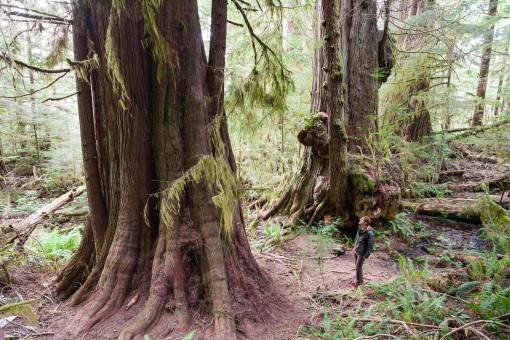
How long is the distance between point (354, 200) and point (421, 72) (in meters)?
4.46

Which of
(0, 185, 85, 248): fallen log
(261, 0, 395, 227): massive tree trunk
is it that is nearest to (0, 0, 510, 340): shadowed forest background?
(0, 185, 85, 248): fallen log

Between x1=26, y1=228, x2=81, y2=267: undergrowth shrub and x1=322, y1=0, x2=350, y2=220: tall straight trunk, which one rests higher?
x1=322, y1=0, x2=350, y2=220: tall straight trunk

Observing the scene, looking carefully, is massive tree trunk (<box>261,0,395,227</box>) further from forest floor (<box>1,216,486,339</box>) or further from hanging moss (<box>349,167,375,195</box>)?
forest floor (<box>1,216,486,339</box>)

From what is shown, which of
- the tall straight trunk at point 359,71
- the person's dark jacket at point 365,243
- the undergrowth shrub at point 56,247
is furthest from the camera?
the tall straight trunk at point 359,71

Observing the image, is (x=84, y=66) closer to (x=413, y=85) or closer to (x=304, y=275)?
(x=304, y=275)

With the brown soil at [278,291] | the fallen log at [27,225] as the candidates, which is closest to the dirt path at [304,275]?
the brown soil at [278,291]

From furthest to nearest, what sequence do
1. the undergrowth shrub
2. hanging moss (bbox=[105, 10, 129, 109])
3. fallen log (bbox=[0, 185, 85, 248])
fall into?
1. the undergrowth shrub
2. fallen log (bbox=[0, 185, 85, 248])
3. hanging moss (bbox=[105, 10, 129, 109])

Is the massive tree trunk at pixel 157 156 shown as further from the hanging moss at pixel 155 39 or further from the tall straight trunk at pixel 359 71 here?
the tall straight trunk at pixel 359 71

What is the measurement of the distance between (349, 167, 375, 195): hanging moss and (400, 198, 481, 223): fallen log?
2.08m

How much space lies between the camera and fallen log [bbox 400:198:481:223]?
6938 millimetres

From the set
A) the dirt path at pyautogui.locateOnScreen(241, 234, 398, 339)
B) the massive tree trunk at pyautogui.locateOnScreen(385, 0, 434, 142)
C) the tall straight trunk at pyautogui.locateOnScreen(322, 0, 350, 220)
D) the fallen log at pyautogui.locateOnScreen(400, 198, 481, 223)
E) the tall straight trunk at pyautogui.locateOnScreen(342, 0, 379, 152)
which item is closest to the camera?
the dirt path at pyautogui.locateOnScreen(241, 234, 398, 339)

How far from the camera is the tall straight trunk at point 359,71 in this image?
279 inches

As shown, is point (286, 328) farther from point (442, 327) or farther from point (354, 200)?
point (354, 200)

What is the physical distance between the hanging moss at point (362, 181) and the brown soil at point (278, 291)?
133 centimetres
